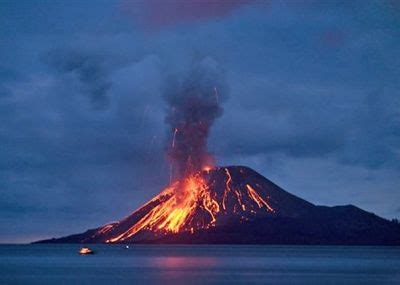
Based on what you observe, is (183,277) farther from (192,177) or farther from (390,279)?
(192,177)

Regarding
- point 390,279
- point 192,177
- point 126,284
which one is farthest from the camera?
point 192,177

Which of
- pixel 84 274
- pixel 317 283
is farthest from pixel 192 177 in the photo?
pixel 317 283

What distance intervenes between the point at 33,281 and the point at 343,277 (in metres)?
30.2

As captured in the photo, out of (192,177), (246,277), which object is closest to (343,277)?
Result: (246,277)

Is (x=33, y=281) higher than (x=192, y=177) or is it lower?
lower

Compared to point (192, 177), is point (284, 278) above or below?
below

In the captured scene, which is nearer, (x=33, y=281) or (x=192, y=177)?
(x=33, y=281)

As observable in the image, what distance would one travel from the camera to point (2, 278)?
73375 millimetres

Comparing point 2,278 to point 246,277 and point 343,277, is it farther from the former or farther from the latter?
point 343,277

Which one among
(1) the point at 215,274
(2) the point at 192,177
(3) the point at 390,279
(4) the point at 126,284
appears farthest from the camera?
(2) the point at 192,177

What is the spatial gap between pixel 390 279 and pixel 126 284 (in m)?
25.5

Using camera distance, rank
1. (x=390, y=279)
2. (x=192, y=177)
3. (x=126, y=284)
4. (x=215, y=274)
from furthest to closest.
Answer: (x=192, y=177), (x=215, y=274), (x=390, y=279), (x=126, y=284)

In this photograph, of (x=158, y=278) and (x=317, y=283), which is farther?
(x=158, y=278)

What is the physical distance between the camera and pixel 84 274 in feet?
265
